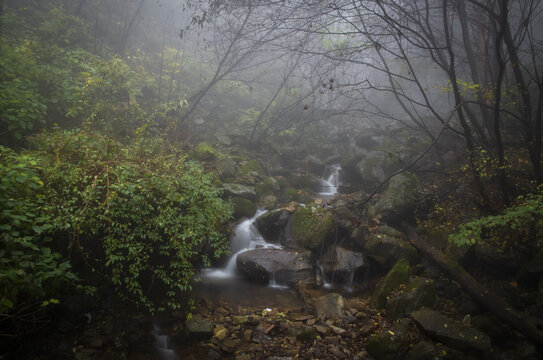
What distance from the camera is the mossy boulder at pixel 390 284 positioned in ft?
16.8

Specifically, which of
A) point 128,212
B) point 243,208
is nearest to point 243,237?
point 243,208

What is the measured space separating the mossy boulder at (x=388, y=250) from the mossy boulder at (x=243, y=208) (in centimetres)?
329

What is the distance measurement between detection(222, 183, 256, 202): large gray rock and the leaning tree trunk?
15.0ft

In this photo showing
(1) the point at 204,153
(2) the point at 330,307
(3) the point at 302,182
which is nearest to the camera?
(2) the point at 330,307

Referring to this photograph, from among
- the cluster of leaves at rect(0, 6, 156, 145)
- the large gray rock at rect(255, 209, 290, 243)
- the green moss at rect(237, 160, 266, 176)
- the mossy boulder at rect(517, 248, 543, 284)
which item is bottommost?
the mossy boulder at rect(517, 248, 543, 284)

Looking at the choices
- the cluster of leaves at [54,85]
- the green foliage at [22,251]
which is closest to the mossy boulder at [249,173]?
the cluster of leaves at [54,85]

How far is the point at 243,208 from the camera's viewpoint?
774 cm

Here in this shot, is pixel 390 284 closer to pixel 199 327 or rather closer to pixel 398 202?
pixel 398 202

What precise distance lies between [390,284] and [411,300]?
53 centimetres

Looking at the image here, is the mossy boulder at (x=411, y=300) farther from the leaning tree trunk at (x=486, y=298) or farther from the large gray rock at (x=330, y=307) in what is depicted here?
the large gray rock at (x=330, y=307)

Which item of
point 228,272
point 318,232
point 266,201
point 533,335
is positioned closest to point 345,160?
point 266,201

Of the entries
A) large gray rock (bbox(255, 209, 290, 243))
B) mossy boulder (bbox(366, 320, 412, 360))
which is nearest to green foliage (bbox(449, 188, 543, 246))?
mossy boulder (bbox(366, 320, 412, 360))

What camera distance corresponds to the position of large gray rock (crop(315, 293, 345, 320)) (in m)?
4.78

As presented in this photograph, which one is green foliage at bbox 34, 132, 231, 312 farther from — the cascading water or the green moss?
the green moss
